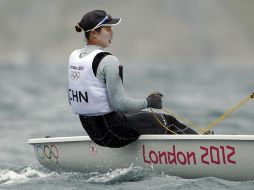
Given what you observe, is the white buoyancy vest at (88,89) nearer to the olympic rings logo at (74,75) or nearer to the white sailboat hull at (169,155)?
the olympic rings logo at (74,75)

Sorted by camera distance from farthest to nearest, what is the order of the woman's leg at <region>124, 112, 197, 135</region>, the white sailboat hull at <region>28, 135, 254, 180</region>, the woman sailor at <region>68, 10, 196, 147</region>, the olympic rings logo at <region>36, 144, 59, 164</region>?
the olympic rings logo at <region>36, 144, 59, 164</region>
the woman's leg at <region>124, 112, 197, 135</region>
the woman sailor at <region>68, 10, 196, 147</region>
the white sailboat hull at <region>28, 135, 254, 180</region>

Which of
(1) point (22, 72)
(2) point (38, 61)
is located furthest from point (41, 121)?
(2) point (38, 61)

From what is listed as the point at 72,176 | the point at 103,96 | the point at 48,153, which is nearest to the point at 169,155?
the point at 103,96

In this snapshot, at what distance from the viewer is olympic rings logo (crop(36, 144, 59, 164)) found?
9203mm

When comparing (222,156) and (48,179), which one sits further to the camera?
(48,179)

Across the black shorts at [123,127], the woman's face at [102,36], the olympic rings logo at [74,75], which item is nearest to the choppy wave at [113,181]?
the black shorts at [123,127]

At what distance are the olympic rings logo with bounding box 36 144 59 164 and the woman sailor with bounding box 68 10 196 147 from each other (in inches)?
26.3

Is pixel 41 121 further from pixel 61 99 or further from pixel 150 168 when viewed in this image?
pixel 150 168

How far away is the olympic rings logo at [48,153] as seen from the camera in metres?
9.20

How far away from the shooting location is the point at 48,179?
8836mm

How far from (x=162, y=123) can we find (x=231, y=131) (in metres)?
6.98

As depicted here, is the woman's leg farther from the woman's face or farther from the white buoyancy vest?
the woman's face

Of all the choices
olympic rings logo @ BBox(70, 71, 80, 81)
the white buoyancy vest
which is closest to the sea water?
the white buoyancy vest

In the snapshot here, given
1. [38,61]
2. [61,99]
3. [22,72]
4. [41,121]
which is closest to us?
[41,121]
